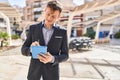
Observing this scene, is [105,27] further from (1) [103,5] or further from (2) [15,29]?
(1) [103,5]

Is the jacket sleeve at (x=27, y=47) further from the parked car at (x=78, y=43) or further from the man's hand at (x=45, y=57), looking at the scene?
the parked car at (x=78, y=43)

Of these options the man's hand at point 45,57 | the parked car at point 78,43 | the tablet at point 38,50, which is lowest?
the parked car at point 78,43

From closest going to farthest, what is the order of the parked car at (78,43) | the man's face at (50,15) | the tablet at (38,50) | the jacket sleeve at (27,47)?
the tablet at (38,50)
the man's face at (50,15)
the jacket sleeve at (27,47)
the parked car at (78,43)

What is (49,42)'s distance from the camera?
9.57 ft

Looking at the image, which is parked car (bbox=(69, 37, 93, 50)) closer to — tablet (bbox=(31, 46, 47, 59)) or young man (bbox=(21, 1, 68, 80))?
young man (bbox=(21, 1, 68, 80))

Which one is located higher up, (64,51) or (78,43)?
(64,51)

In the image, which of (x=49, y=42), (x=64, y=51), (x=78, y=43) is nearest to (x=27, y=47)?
(x=49, y=42)

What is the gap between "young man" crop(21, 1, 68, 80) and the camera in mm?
2882

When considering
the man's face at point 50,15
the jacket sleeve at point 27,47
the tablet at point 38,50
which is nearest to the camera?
the tablet at point 38,50

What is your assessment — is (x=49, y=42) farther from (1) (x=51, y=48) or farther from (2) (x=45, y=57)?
(2) (x=45, y=57)

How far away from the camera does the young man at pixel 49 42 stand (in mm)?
2882

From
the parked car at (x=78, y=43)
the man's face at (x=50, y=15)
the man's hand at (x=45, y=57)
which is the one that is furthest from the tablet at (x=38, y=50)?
the parked car at (x=78, y=43)

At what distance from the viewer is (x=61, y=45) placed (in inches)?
119

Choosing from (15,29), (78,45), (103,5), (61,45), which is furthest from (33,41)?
(15,29)
